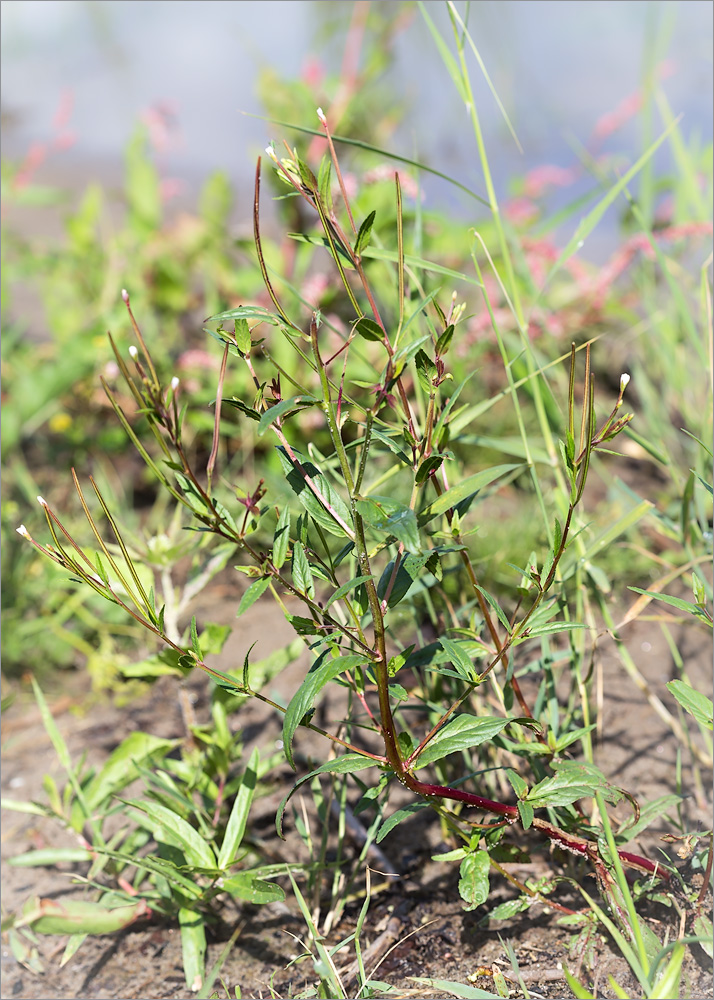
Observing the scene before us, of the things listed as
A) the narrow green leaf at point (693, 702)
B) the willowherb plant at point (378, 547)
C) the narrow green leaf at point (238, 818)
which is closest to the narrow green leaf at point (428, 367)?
the willowherb plant at point (378, 547)

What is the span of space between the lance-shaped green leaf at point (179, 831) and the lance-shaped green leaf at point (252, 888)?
0.10ft

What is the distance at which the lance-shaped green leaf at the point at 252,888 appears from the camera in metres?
0.89

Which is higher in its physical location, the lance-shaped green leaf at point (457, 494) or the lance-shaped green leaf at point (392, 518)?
the lance-shaped green leaf at point (392, 518)

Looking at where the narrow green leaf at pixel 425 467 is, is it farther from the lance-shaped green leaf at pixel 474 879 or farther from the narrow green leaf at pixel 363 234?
the lance-shaped green leaf at pixel 474 879

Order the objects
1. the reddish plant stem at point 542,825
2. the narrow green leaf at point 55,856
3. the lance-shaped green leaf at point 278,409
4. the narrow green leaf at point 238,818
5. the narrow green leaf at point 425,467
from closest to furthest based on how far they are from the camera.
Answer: the lance-shaped green leaf at point 278,409 → the narrow green leaf at point 425,467 → the reddish plant stem at point 542,825 → the narrow green leaf at point 238,818 → the narrow green leaf at point 55,856

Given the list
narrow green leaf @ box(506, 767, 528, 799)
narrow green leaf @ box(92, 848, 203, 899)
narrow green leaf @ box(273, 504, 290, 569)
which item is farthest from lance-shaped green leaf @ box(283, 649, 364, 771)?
narrow green leaf @ box(92, 848, 203, 899)

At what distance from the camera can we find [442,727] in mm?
831

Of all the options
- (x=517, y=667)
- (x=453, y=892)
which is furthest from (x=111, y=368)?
(x=453, y=892)

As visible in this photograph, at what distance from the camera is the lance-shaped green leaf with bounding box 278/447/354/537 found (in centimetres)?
76

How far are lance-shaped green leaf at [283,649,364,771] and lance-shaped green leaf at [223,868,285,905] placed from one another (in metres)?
0.28

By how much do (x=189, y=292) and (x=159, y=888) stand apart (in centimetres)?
212

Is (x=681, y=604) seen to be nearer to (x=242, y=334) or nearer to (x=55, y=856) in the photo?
(x=242, y=334)

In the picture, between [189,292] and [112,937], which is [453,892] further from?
[189,292]

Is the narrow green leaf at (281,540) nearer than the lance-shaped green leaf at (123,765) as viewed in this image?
Yes
